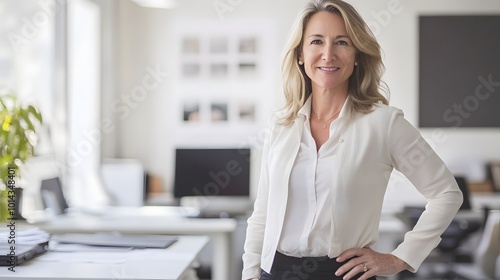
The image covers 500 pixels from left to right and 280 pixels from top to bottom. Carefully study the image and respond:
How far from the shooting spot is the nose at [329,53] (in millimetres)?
1948

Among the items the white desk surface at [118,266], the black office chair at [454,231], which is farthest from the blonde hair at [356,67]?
the black office chair at [454,231]

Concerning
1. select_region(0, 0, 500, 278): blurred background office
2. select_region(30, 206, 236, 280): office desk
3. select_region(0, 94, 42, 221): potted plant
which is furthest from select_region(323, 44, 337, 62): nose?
select_region(0, 0, 500, 278): blurred background office

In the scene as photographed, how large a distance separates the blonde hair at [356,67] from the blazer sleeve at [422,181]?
0.39 ft

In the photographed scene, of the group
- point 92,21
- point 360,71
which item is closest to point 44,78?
point 92,21

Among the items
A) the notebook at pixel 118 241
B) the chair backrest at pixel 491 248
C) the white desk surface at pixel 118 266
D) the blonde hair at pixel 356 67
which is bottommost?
the chair backrest at pixel 491 248

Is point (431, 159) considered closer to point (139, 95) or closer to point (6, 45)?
point (6, 45)

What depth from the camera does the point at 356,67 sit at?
2.04m

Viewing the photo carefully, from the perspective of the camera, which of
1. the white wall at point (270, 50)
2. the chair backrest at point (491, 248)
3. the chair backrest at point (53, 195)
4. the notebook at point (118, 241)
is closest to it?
the notebook at point (118, 241)

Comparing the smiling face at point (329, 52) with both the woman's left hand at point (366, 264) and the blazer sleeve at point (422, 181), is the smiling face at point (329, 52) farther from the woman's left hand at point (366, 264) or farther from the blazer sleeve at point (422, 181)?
the woman's left hand at point (366, 264)

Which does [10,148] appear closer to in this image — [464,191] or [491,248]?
[491,248]

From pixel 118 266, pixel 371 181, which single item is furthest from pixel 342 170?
pixel 118 266

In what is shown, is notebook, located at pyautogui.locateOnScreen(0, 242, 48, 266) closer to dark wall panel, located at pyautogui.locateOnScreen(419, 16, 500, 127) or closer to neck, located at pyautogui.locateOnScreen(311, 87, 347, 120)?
neck, located at pyautogui.locateOnScreen(311, 87, 347, 120)

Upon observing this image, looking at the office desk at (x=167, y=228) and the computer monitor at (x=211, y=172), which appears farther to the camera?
the computer monitor at (x=211, y=172)

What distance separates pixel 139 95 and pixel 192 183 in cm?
238
